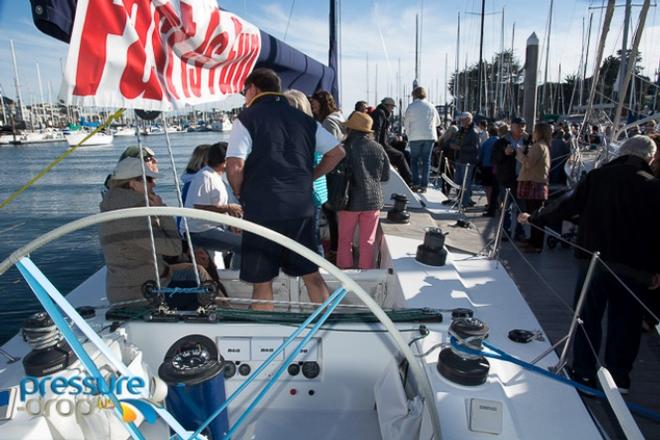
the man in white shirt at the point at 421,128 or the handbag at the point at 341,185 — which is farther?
the man in white shirt at the point at 421,128

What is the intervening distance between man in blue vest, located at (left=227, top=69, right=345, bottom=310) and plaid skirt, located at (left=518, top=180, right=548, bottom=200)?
11.2 ft

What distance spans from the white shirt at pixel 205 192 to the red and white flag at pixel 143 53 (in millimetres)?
1187

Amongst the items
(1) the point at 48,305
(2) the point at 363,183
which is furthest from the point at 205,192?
(1) the point at 48,305

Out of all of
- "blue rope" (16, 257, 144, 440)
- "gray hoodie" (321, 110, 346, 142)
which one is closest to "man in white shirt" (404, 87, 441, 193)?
"gray hoodie" (321, 110, 346, 142)

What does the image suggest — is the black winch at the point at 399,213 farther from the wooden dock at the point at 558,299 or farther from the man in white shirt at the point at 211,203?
the man in white shirt at the point at 211,203

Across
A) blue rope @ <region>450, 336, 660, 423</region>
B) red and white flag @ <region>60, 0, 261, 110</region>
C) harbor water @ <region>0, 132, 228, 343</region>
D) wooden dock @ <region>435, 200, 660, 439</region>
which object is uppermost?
red and white flag @ <region>60, 0, 261, 110</region>

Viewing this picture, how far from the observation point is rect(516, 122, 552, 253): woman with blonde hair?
472 cm

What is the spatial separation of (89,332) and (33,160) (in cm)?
3752

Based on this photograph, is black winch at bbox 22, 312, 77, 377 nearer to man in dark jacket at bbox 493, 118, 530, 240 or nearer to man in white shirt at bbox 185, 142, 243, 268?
man in white shirt at bbox 185, 142, 243, 268

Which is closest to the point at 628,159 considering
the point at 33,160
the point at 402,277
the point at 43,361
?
the point at 402,277

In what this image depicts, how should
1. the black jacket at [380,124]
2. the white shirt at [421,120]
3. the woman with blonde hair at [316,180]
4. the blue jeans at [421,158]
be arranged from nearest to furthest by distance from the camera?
1. the woman with blonde hair at [316,180]
2. the white shirt at [421,120]
3. the blue jeans at [421,158]
4. the black jacket at [380,124]

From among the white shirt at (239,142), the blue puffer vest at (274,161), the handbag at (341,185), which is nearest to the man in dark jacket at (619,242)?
the handbag at (341,185)

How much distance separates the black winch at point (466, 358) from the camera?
1438mm

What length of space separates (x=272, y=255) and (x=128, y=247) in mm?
720
